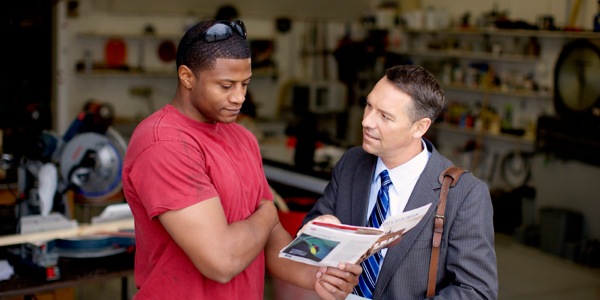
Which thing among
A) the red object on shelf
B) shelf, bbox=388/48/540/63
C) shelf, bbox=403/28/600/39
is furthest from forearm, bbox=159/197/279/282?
the red object on shelf

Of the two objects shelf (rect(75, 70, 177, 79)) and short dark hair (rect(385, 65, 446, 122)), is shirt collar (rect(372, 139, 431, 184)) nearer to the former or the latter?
short dark hair (rect(385, 65, 446, 122))

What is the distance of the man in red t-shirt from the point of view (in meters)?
1.86

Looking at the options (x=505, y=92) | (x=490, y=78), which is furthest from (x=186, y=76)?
(x=490, y=78)

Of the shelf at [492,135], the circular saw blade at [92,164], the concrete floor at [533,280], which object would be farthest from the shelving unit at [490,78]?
the circular saw blade at [92,164]

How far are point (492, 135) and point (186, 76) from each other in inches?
286

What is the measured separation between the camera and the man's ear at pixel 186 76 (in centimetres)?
198

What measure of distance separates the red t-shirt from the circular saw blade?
1711 mm

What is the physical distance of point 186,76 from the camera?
6.51 ft

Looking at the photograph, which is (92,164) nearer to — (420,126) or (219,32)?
(219,32)

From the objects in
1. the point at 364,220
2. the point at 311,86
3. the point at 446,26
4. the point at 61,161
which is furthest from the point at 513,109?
the point at 364,220

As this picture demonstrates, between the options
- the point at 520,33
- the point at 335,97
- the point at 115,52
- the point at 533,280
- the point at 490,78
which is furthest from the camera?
the point at 335,97

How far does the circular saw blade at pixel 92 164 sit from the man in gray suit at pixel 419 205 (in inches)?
75.2

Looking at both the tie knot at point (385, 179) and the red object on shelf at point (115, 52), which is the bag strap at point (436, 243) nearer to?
the tie knot at point (385, 179)

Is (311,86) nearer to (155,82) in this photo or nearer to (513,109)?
(155,82)
